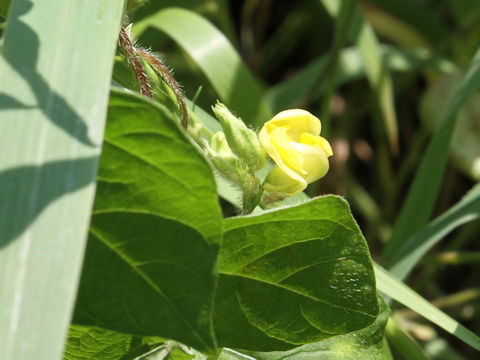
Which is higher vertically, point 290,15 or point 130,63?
point 130,63

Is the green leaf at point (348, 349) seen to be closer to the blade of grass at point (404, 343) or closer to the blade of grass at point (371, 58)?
the blade of grass at point (404, 343)

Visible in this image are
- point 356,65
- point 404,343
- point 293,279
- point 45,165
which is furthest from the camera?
point 356,65

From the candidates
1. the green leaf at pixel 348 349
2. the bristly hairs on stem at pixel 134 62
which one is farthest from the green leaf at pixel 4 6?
the green leaf at pixel 348 349

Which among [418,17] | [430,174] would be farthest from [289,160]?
[418,17]

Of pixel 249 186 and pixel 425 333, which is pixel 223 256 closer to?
pixel 249 186

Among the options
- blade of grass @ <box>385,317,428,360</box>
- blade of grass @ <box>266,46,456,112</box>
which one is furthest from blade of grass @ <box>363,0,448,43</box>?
blade of grass @ <box>385,317,428,360</box>

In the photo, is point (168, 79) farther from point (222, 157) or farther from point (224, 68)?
point (224, 68)

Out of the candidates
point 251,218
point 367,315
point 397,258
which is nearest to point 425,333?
point 397,258
